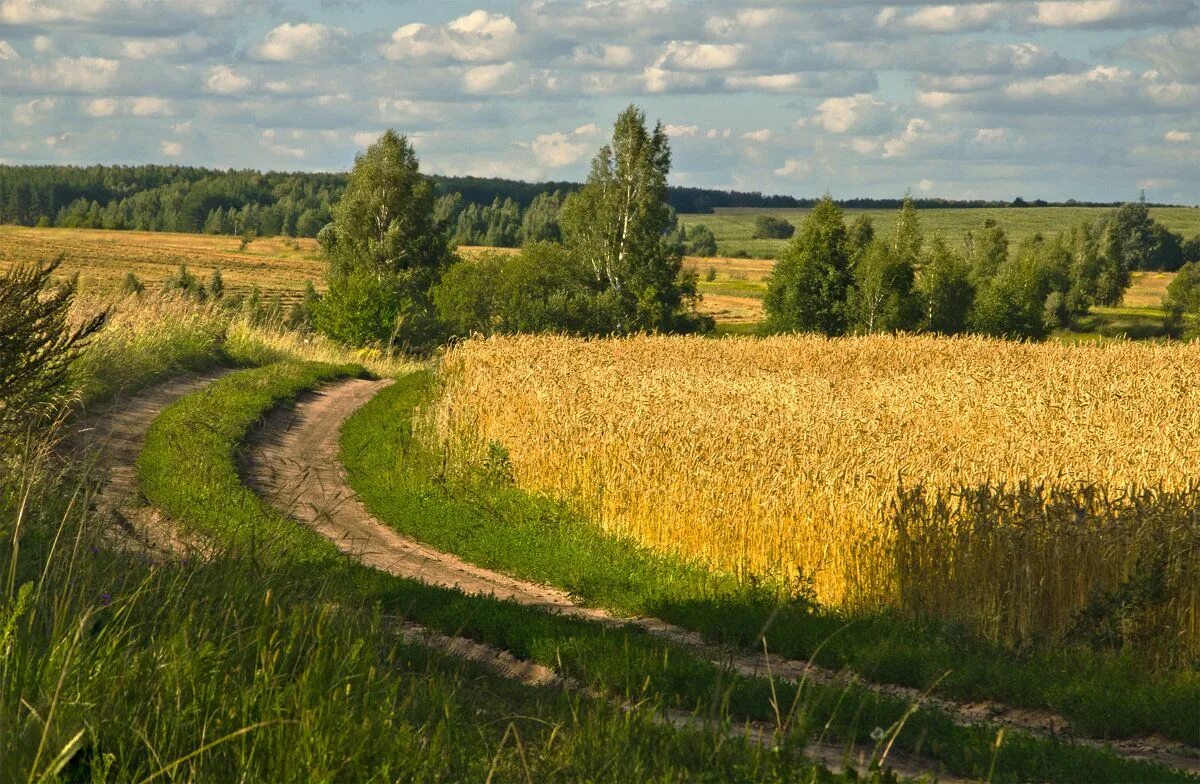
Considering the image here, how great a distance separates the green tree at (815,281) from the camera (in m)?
69.2

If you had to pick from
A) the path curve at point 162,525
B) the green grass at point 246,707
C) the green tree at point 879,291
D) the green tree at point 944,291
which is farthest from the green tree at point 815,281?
the green grass at point 246,707

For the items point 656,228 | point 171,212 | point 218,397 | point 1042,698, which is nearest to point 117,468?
point 218,397

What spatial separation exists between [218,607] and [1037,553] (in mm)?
7584

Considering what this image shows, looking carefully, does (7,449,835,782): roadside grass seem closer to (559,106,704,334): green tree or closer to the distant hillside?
(559,106,704,334): green tree

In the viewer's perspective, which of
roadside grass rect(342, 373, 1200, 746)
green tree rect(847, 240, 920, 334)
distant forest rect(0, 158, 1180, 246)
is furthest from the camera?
distant forest rect(0, 158, 1180, 246)

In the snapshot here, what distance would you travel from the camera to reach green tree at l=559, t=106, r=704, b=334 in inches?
2386

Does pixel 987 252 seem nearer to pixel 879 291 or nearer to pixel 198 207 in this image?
pixel 879 291

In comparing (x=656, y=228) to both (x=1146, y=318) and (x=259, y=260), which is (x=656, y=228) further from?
(x=259, y=260)

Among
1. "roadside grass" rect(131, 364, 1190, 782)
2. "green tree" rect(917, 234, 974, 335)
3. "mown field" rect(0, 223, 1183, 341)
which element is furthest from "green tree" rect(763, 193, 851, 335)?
"roadside grass" rect(131, 364, 1190, 782)

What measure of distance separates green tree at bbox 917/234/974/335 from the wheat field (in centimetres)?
5210

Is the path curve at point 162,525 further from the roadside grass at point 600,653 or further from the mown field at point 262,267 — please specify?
the mown field at point 262,267

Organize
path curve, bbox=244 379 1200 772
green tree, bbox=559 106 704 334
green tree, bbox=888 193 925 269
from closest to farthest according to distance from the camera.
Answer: path curve, bbox=244 379 1200 772
green tree, bbox=559 106 704 334
green tree, bbox=888 193 925 269

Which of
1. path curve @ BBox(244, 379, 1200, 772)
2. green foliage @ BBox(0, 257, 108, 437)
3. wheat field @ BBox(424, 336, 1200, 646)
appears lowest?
path curve @ BBox(244, 379, 1200, 772)

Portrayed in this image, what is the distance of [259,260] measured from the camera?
409ft
